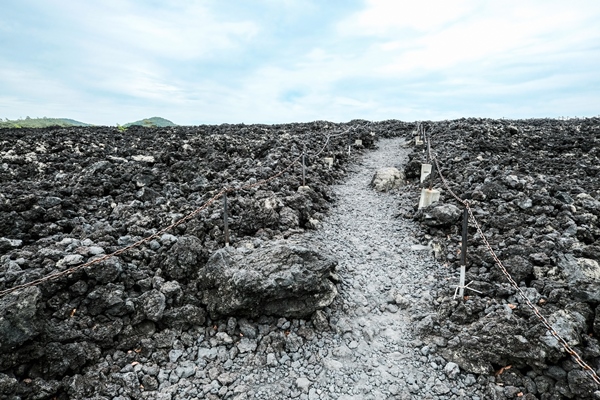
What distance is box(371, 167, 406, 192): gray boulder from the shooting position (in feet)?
40.2

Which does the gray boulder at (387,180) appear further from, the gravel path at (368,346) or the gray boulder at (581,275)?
the gray boulder at (581,275)

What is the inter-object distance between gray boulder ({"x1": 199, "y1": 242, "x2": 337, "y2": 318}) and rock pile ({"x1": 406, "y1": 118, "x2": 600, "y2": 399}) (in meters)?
2.13

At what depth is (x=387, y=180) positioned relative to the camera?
1235 cm

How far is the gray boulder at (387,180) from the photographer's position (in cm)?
1225

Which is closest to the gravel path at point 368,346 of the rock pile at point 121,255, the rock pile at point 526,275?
the rock pile at point 526,275

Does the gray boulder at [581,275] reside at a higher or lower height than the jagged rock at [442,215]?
lower

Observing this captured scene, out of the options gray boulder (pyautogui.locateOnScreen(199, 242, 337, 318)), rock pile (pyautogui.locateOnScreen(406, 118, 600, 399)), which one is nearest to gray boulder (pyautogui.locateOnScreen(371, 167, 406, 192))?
rock pile (pyautogui.locateOnScreen(406, 118, 600, 399))

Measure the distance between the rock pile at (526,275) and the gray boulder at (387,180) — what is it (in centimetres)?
214

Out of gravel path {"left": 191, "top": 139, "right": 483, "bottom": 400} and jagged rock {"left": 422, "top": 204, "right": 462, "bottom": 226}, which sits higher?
jagged rock {"left": 422, "top": 204, "right": 462, "bottom": 226}

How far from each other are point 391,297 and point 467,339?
5.14 feet

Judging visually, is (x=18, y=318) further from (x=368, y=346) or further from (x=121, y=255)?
(x=368, y=346)

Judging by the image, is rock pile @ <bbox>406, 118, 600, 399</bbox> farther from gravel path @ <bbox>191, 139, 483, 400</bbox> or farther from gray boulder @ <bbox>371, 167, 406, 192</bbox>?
gray boulder @ <bbox>371, 167, 406, 192</bbox>

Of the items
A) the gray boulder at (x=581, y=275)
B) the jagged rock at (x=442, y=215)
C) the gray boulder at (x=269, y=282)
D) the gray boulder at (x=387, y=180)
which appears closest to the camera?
the gray boulder at (x=581, y=275)

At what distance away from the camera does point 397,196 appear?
452 inches
